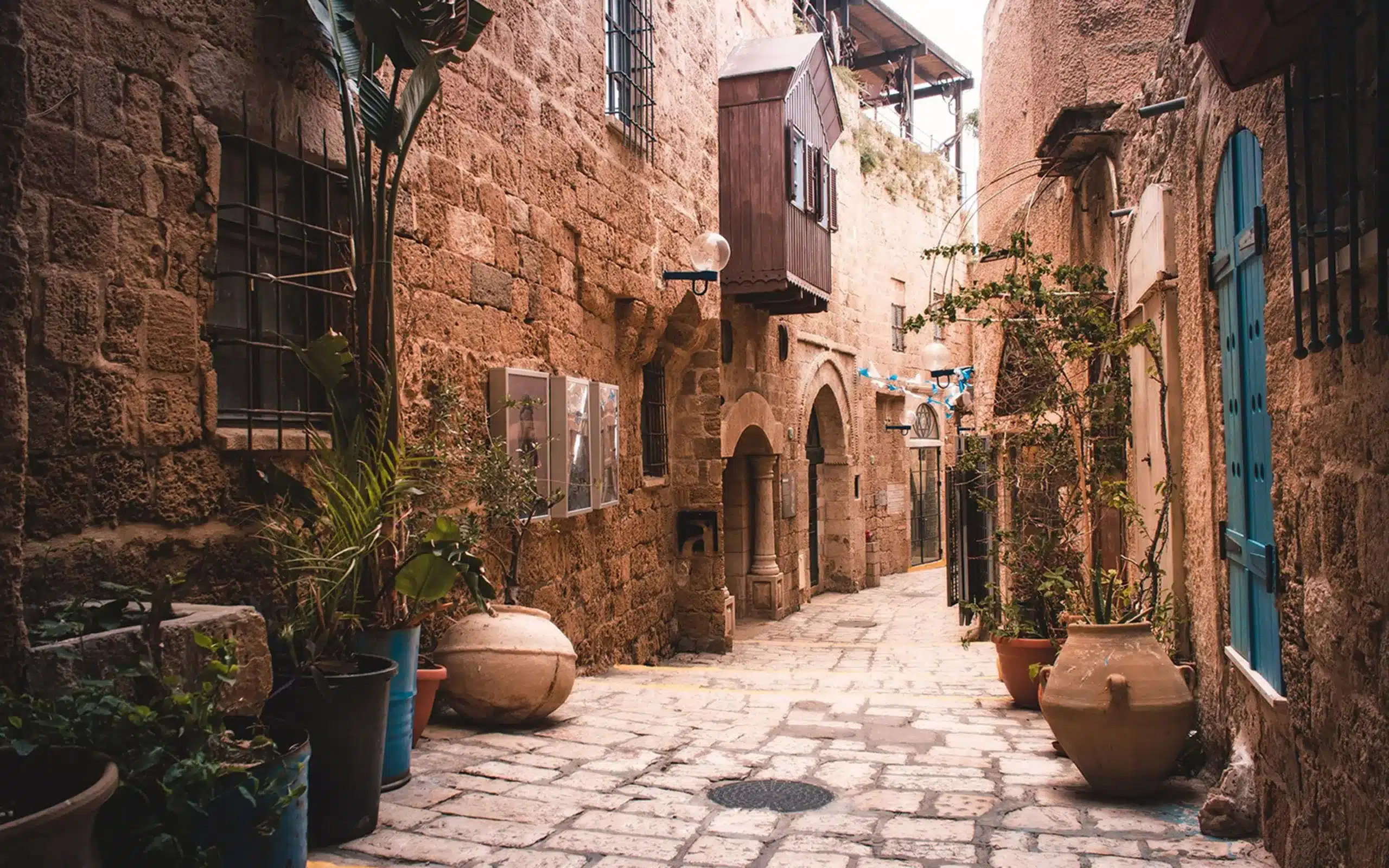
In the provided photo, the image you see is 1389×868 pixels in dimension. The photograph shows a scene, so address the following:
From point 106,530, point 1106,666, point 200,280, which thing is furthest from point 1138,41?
point 106,530

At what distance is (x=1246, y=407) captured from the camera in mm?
3699

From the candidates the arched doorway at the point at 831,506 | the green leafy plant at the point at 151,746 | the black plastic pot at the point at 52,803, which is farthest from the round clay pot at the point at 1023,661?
the arched doorway at the point at 831,506

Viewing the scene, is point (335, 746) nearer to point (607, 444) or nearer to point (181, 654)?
point (181, 654)

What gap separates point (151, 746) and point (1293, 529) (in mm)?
3028

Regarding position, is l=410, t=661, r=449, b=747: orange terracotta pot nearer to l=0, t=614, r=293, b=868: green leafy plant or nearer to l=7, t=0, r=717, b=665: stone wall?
l=7, t=0, r=717, b=665: stone wall

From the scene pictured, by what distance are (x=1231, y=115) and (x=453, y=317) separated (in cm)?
362

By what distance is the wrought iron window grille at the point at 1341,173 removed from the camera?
219 centimetres

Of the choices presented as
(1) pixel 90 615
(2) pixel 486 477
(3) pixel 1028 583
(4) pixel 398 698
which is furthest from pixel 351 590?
(3) pixel 1028 583

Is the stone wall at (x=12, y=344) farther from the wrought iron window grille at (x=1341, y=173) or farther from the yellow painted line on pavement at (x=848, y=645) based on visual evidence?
the yellow painted line on pavement at (x=848, y=645)

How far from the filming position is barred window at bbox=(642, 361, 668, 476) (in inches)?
386

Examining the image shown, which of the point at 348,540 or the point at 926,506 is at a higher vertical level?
the point at 348,540

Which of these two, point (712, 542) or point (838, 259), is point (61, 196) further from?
point (838, 259)

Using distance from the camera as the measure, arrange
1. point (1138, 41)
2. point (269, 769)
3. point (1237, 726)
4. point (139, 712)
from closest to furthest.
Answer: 1. point (139, 712)
2. point (269, 769)
3. point (1237, 726)
4. point (1138, 41)

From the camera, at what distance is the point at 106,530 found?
11.0 ft
